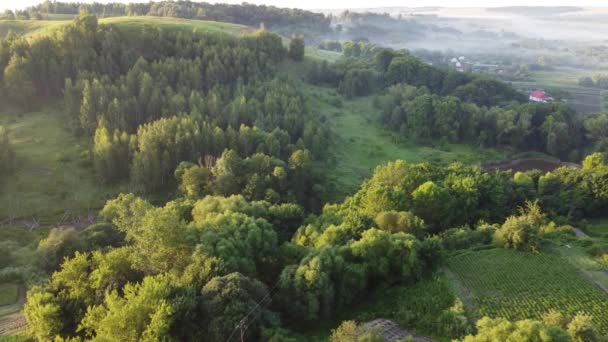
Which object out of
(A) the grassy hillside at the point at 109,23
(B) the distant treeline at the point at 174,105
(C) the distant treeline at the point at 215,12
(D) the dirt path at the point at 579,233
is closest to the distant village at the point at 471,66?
(C) the distant treeline at the point at 215,12

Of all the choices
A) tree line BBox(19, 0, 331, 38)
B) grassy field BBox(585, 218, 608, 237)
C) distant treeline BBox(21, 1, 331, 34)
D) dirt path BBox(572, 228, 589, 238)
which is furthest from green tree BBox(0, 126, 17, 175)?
distant treeline BBox(21, 1, 331, 34)

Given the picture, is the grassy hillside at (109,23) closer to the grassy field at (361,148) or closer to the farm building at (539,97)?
the grassy field at (361,148)

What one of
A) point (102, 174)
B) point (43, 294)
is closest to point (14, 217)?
point (102, 174)

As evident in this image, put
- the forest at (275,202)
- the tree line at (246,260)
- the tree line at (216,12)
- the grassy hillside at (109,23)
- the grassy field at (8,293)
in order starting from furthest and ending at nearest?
the tree line at (216,12) → the grassy hillside at (109,23) → the grassy field at (8,293) → the forest at (275,202) → the tree line at (246,260)

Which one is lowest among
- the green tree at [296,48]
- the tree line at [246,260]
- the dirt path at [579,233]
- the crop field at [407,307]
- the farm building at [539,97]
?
the dirt path at [579,233]

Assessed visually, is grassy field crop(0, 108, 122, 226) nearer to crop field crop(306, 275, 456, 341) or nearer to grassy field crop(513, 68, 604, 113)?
crop field crop(306, 275, 456, 341)

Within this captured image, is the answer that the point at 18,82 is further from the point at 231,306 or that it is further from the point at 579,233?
the point at 579,233

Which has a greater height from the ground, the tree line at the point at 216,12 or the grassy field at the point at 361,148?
the tree line at the point at 216,12
